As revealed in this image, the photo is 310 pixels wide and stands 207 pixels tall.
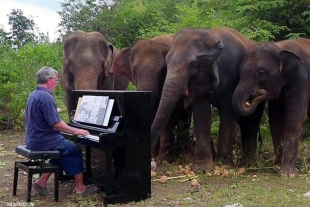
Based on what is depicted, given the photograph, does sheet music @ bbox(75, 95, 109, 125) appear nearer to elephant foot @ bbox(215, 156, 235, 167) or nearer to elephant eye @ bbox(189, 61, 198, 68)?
elephant eye @ bbox(189, 61, 198, 68)

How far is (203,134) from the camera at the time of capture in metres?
8.55

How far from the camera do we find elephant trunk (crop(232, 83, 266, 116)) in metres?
8.31

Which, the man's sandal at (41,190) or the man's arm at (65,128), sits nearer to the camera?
the man's arm at (65,128)

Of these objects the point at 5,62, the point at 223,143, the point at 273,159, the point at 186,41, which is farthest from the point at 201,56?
the point at 5,62

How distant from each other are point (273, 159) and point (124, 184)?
3.84 m

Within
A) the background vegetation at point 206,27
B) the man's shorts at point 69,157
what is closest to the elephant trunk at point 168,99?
the man's shorts at point 69,157

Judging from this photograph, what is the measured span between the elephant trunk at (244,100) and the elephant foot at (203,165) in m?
0.98

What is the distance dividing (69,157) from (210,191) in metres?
2.03

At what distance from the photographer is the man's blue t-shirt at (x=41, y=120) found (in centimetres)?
661

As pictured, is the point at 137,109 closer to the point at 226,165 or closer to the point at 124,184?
the point at 124,184

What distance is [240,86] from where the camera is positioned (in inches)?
333

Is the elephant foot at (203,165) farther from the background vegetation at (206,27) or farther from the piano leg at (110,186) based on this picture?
the background vegetation at (206,27)

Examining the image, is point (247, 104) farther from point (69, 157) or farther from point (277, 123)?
point (69, 157)

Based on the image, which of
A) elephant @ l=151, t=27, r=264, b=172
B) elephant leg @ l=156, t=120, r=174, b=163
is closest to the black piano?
elephant @ l=151, t=27, r=264, b=172
